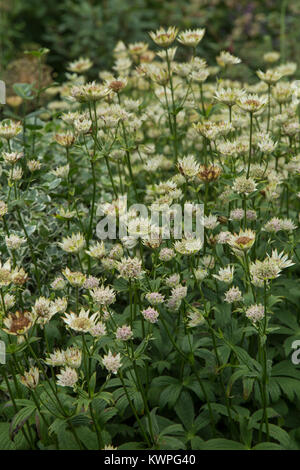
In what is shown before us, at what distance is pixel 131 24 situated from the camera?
636cm

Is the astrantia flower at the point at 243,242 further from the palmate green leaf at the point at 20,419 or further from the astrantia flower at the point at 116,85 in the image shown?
the astrantia flower at the point at 116,85

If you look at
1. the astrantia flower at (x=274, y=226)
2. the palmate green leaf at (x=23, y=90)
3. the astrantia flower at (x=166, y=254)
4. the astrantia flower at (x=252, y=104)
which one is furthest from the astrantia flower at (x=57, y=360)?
the palmate green leaf at (x=23, y=90)

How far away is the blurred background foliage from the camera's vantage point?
6156mm

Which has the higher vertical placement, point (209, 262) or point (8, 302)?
point (209, 262)

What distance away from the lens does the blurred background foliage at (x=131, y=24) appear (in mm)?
6156

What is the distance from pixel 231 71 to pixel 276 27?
1.88 metres

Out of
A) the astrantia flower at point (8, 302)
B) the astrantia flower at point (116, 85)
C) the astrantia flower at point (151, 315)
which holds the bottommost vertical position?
the astrantia flower at point (151, 315)

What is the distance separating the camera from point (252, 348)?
7.11 ft

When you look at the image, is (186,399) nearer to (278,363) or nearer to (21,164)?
(278,363)

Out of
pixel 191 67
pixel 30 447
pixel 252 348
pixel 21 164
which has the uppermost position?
pixel 191 67

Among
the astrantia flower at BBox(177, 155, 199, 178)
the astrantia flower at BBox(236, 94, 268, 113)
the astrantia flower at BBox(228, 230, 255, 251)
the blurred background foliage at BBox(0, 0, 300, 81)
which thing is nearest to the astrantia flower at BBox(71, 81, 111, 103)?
the astrantia flower at BBox(177, 155, 199, 178)

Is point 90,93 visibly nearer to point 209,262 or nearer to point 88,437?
point 209,262

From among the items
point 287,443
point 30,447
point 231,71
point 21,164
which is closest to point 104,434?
point 30,447

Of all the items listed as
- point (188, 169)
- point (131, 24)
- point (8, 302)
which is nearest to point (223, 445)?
point (8, 302)
